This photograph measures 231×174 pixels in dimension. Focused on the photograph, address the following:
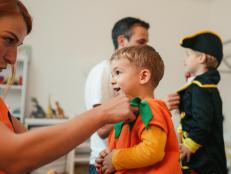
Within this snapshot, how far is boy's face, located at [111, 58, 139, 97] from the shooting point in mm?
1046

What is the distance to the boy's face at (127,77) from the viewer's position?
105cm

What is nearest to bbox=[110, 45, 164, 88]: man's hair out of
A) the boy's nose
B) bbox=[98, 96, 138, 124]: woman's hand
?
bbox=[98, 96, 138, 124]: woman's hand

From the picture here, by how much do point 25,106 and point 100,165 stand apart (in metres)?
2.45

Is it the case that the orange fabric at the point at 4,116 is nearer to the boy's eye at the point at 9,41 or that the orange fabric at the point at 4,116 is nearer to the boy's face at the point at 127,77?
the boy's eye at the point at 9,41

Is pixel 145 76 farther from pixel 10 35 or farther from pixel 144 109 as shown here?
pixel 10 35

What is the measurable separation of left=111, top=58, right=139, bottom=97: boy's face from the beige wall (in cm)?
244

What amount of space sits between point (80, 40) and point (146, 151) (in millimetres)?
2770

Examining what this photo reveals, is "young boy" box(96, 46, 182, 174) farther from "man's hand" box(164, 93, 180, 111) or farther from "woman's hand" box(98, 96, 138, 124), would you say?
"man's hand" box(164, 93, 180, 111)

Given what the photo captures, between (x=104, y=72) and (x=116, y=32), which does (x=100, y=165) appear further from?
(x=116, y=32)

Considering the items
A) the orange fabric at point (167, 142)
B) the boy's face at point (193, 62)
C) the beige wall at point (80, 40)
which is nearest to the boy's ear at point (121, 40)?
the boy's face at point (193, 62)

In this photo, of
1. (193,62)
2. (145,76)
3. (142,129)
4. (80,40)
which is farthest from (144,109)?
(80,40)

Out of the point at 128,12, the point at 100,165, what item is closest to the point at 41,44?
the point at 128,12

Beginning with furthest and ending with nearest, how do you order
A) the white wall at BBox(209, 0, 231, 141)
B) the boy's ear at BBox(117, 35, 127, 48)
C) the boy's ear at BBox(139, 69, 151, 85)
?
the white wall at BBox(209, 0, 231, 141) → the boy's ear at BBox(117, 35, 127, 48) → the boy's ear at BBox(139, 69, 151, 85)

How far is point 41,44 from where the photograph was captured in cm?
342
